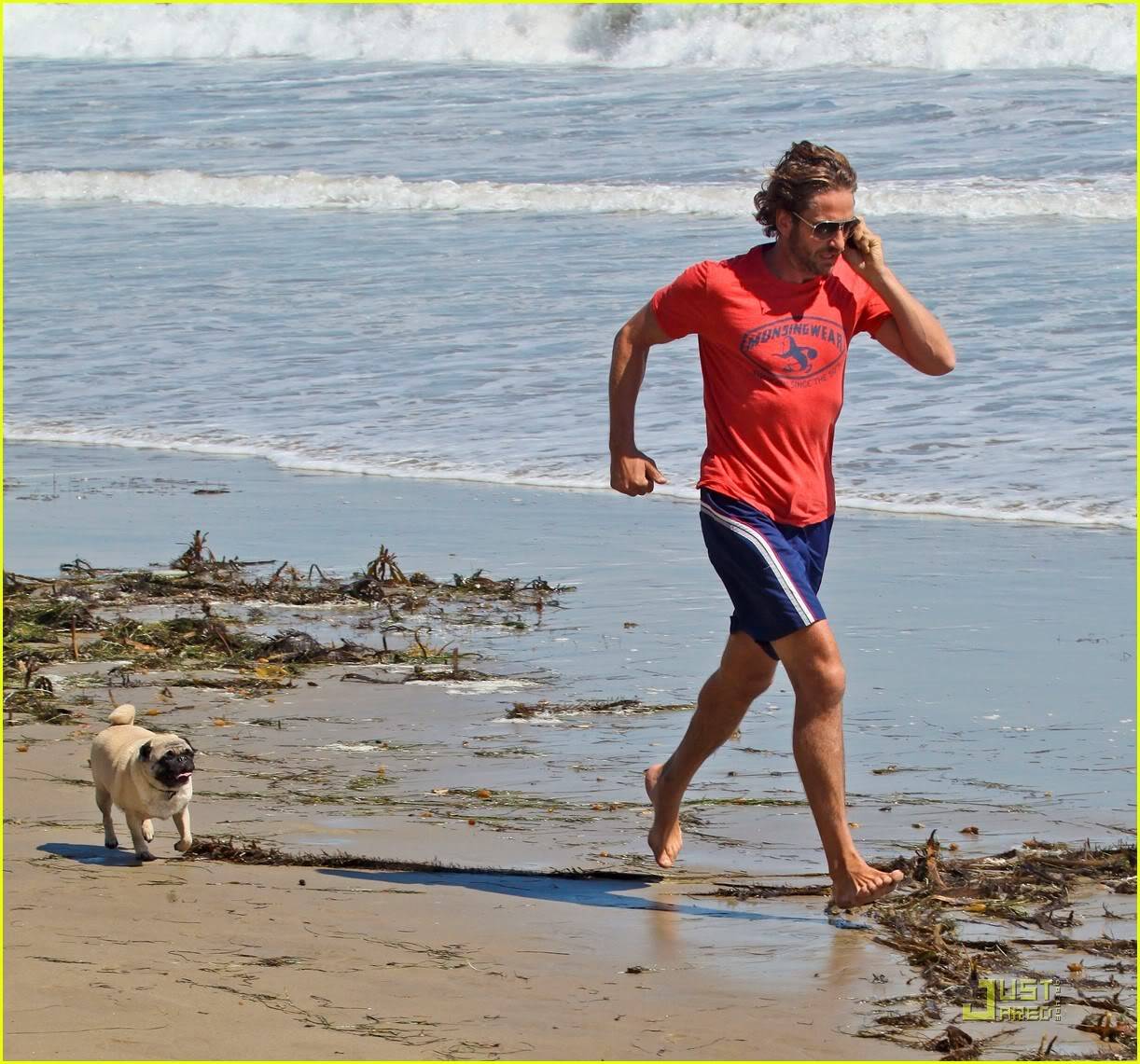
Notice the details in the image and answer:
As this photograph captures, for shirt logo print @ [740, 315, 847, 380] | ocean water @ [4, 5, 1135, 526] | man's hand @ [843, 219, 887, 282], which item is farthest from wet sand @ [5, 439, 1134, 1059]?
ocean water @ [4, 5, 1135, 526]

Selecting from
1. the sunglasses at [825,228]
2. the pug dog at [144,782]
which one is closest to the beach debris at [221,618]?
the pug dog at [144,782]

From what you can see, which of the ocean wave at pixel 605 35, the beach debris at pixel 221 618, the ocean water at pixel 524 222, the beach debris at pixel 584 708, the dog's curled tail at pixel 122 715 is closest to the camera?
the dog's curled tail at pixel 122 715

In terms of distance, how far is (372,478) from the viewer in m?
10.9

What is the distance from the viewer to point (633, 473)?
465cm

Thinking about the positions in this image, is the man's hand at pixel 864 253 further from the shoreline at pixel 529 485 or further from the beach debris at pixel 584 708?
the shoreline at pixel 529 485

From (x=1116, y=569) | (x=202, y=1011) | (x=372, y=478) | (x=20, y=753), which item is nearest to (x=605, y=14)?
(x=372, y=478)

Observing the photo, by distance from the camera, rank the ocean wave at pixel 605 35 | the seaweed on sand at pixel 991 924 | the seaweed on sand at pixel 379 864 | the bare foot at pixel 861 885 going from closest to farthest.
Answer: the seaweed on sand at pixel 991 924 < the bare foot at pixel 861 885 < the seaweed on sand at pixel 379 864 < the ocean wave at pixel 605 35

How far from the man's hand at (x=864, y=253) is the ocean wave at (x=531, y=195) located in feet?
48.5

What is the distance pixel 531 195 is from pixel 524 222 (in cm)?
158

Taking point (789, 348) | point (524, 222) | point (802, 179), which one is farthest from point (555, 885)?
point (524, 222)

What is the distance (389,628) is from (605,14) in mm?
28342

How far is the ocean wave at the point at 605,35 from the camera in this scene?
92.3 feet

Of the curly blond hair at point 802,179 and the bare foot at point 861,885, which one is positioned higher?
the curly blond hair at point 802,179

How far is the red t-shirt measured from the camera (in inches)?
178
